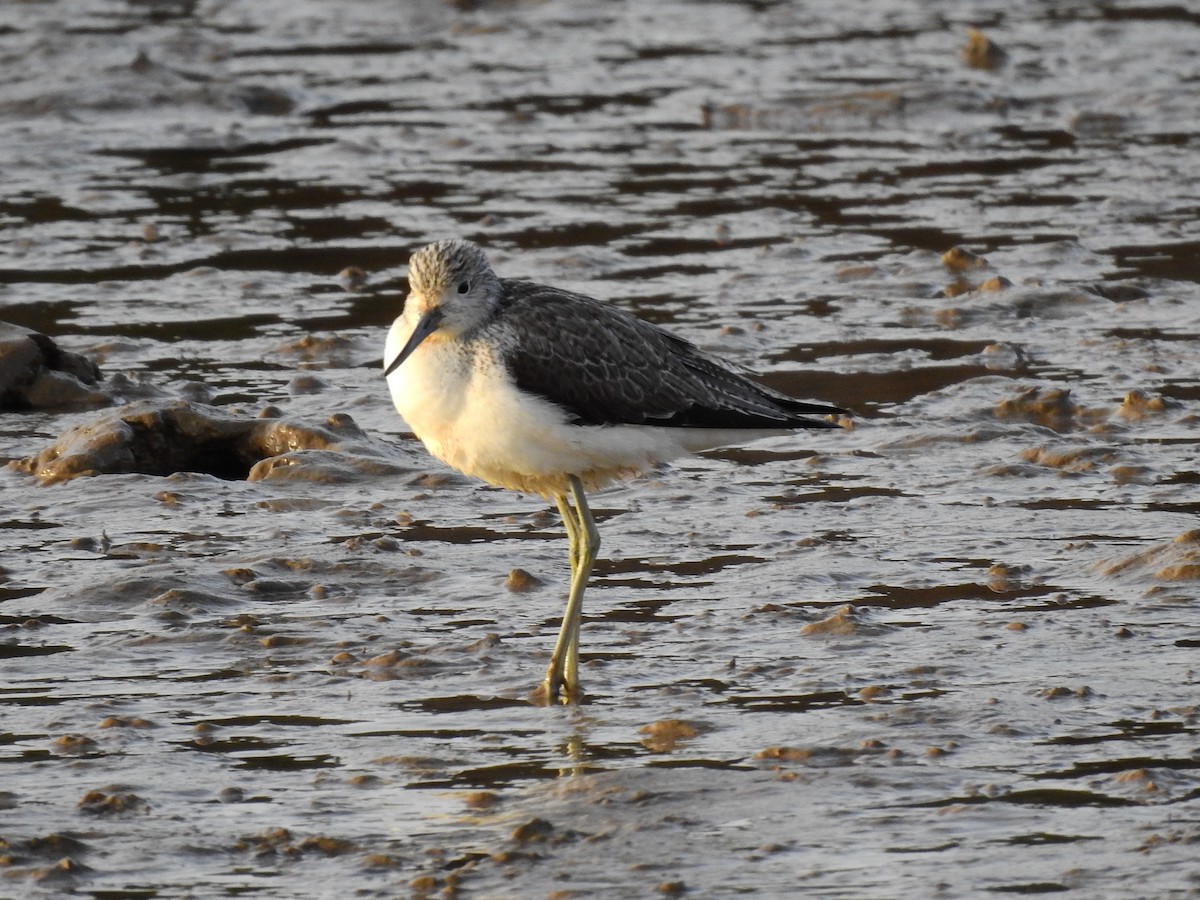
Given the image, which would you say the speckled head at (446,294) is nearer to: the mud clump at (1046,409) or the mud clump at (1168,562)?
the mud clump at (1168,562)

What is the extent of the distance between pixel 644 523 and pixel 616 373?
1.32 m

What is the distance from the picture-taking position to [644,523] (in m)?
7.16

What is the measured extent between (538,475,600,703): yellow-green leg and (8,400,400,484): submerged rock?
61.4 inches

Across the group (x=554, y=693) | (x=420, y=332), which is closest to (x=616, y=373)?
(x=420, y=332)

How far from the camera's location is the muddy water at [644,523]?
15.8 ft

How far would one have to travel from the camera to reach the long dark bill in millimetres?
5684

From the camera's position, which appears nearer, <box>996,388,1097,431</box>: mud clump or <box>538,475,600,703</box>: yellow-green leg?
<box>538,475,600,703</box>: yellow-green leg

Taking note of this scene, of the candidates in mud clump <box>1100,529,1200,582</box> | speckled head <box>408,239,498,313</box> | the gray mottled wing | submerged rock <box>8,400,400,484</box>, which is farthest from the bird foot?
submerged rock <box>8,400,400,484</box>

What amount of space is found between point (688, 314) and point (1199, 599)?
3629mm

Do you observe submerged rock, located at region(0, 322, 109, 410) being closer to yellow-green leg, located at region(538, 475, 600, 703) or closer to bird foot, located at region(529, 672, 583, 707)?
yellow-green leg, located at region(538, 475, 600, 703)

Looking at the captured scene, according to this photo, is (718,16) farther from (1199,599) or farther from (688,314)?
(1199,599)

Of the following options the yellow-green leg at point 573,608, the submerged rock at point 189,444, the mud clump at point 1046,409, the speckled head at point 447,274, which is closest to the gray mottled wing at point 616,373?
the speckled head at point 447,274

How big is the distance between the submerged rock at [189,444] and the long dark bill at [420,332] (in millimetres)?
1850

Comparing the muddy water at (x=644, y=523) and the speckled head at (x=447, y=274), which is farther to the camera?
the speckled head at (x=447, y=274)
